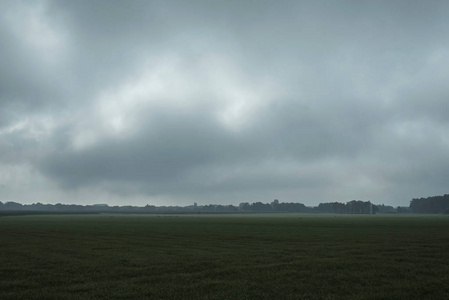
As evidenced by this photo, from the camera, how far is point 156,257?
28.6m

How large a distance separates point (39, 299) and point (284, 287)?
1176 centimetres

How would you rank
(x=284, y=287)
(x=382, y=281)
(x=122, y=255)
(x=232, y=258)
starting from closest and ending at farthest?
(x=284, y=287)
(x=382, y=281)
(x=232, y=258)
(x=122, y=255)

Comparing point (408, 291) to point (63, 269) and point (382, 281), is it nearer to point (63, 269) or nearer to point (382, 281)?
point (382, 281)

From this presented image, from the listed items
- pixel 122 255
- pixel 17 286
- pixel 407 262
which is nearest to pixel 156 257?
pixel 122 255

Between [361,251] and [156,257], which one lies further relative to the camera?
[361,251]

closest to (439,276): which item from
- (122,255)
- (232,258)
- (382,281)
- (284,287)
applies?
(382,281)

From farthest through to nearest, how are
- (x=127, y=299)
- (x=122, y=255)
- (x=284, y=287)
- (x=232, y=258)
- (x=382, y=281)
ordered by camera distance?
(x=122, y=255) < (x=232, y=258) < (x=382, y=281) < (x=284, y=287) < (x=127, y=299)

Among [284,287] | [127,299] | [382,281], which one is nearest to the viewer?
[127,299]

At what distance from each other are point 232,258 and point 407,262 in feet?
41.6

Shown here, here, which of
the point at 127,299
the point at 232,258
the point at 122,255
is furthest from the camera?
the point at 122,255

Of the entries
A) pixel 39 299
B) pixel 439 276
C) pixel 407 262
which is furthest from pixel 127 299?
pixel 407 262

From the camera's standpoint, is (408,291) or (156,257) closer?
(408,291)

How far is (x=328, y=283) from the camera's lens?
19.0 m

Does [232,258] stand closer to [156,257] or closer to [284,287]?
[156,257]
